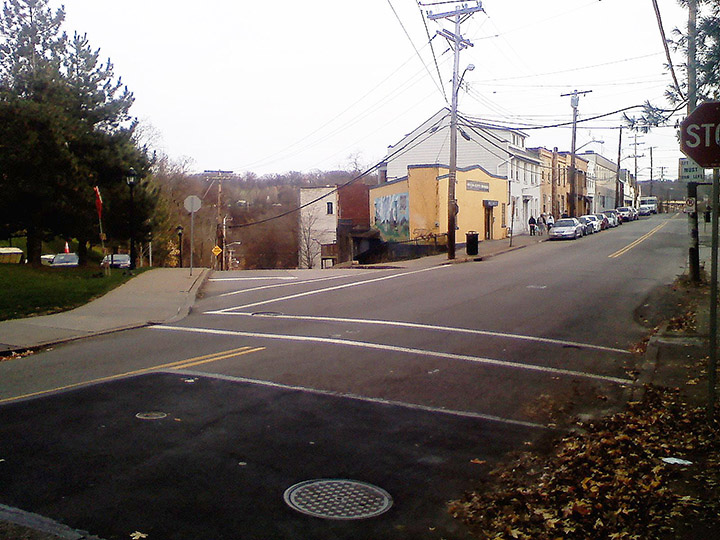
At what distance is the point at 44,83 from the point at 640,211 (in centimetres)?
8637

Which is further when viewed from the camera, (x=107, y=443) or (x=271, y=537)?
(x=107, y=443)

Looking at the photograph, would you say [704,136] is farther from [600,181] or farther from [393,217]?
[600,181]

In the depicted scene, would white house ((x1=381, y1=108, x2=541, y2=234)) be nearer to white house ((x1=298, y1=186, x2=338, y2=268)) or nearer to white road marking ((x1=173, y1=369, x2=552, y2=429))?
white house ((x1=298, y1=186, x2=338, y2=268))

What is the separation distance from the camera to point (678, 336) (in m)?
12.0

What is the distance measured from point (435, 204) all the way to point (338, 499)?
41663 millimetres

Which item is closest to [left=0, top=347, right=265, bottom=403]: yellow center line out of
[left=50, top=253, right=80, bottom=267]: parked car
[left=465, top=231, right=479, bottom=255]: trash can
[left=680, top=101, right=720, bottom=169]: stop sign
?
[left=680, top=101, right=720, bottom=169]: stop sign

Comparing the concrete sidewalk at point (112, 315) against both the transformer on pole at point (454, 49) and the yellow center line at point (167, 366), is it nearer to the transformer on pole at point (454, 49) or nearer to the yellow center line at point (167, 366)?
the yellow center line at point (167, 366)

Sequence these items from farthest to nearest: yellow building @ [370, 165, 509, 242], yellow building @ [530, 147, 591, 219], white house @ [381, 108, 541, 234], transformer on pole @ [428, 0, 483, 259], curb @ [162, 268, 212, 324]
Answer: yellow building @ [530, 147, 591, 219] → white house @ [381, 108, 541, 234] → yellow building @ [370, 165, 509, 242] → transformer on pole @ [428, 0, 483, 259] → curb @ [162, 268, 212, 324]

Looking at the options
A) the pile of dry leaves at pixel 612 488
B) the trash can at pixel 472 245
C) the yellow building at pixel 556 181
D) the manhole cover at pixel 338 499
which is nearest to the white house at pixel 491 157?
the yellow building at pixel 556 181

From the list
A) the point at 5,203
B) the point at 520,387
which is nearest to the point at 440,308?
the point at 520,387

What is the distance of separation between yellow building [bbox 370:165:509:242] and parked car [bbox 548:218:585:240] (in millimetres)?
5263

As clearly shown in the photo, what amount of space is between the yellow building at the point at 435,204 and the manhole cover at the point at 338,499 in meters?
40.5

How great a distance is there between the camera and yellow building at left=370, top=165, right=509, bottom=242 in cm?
4603

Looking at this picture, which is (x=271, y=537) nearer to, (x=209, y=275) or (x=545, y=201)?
(x=209, y=275)
